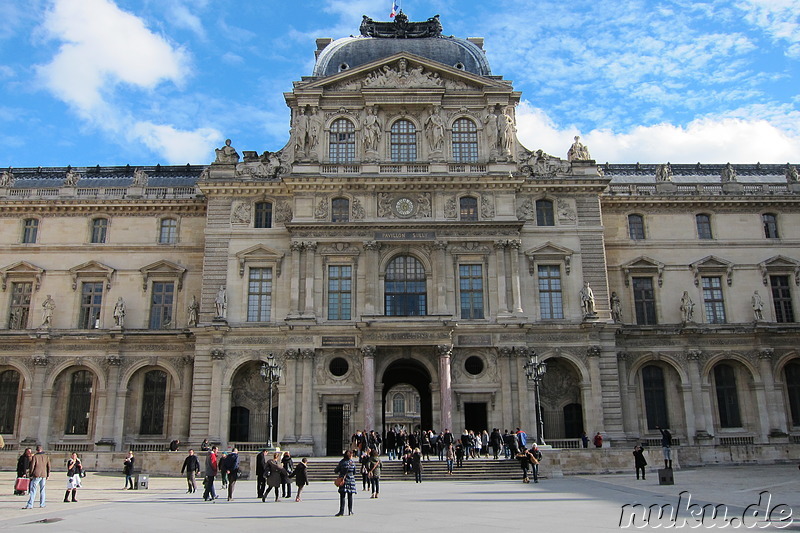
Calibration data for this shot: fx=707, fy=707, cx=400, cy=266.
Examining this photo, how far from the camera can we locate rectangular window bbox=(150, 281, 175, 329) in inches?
1831

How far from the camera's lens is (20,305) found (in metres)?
46.9

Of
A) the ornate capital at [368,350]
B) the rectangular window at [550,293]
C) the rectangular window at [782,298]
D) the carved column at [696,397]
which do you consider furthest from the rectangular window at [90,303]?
the rectangular window at [782,298]

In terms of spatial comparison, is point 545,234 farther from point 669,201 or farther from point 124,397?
point 124,397

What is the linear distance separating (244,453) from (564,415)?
64.8 feet

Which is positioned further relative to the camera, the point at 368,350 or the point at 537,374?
the point at 368,350

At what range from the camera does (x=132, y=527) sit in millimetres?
16625

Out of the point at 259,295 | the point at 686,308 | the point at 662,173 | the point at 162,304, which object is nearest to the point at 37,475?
the point at 259,295

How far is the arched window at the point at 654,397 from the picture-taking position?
149ft

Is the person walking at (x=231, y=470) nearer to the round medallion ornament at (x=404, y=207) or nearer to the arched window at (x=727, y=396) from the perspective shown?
the round medallion ornament at (x=404, y=207)

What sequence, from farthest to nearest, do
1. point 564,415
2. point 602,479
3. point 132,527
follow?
point 564,415 < point 602,479 < point 132,527

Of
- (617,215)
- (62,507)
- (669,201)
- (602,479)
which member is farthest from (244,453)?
(669,201)

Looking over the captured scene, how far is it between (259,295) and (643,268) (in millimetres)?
25320

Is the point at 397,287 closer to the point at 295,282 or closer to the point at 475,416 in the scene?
the point at 295,282

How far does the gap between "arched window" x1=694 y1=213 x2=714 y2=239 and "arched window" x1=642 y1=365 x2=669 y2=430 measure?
10.0m
